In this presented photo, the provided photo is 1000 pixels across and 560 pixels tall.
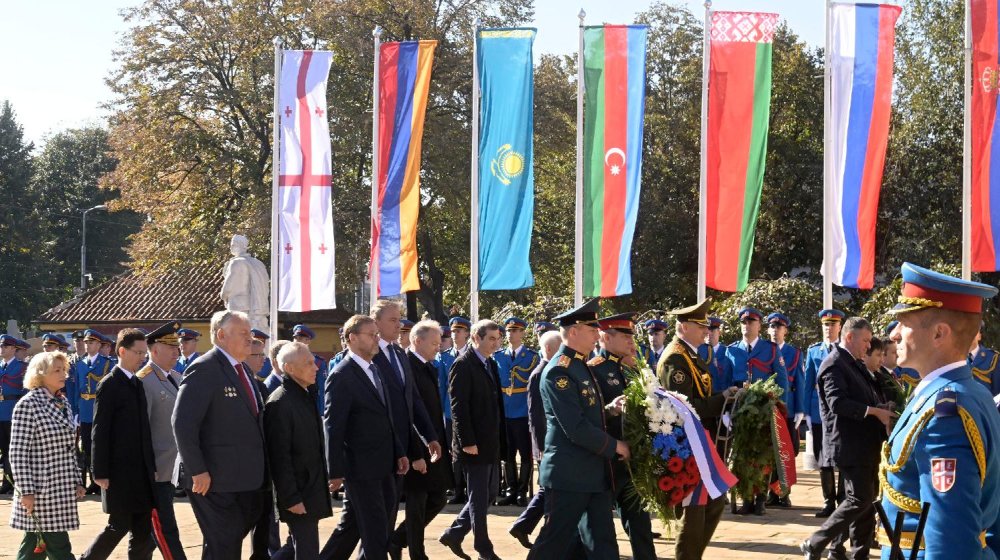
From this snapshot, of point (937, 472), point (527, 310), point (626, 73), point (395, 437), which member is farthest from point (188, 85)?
point (937, 472)

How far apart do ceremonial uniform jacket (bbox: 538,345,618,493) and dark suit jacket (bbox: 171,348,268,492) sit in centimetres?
178

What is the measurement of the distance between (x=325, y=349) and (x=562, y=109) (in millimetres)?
15836

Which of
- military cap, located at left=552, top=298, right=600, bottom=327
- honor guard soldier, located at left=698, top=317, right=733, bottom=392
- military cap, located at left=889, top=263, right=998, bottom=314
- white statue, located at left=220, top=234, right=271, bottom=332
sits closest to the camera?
military cap, located at left=889, top=263, right=998, bottom=314

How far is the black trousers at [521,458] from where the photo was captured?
45.8 ft

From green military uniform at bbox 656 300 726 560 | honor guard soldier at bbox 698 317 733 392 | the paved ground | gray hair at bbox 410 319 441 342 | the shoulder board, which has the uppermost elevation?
the shoulder board

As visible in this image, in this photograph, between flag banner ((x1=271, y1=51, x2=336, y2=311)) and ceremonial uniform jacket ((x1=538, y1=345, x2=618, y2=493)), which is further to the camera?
flag banner ((x1=271, y1=51, x2=336, y2=311))

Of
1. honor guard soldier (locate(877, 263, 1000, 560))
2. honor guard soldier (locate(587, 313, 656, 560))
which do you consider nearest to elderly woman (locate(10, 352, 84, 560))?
honor guard soldier (locate(587, 313, 656, 560))

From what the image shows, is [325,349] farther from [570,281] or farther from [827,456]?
[827,456]

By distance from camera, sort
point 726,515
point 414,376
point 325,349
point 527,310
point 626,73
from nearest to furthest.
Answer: point 414,376 < point 726,515 < point 626,73 < point 527,310 < point 325,349

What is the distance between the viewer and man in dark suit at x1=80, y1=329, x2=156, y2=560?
26.8 feet

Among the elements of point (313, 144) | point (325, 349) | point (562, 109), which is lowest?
point (325, 349)

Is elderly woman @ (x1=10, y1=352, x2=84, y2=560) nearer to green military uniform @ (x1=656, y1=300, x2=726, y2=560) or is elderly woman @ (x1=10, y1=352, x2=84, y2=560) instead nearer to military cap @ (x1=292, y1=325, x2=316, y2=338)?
green military uniform @ (x1=656, y1=300, x2=726, y2=560)

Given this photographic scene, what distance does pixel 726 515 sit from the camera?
12.5 meters

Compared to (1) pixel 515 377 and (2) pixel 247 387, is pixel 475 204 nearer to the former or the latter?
(1) pixel 515 377
